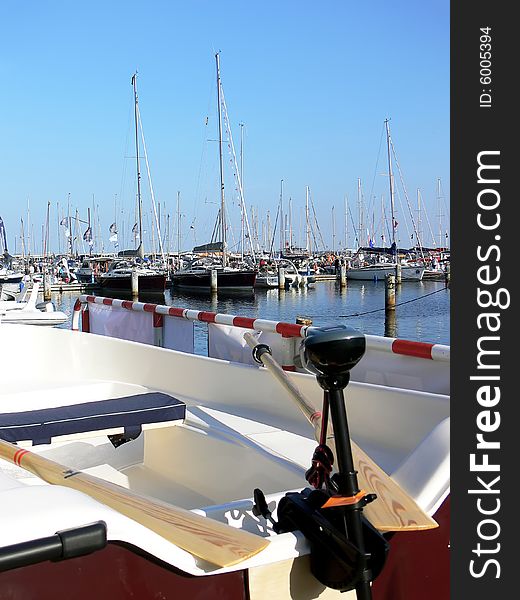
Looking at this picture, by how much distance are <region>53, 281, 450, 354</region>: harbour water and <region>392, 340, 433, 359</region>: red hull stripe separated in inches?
732

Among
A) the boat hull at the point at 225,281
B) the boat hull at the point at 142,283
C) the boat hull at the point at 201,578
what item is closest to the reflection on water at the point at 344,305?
the boat hull at the point at 142,283

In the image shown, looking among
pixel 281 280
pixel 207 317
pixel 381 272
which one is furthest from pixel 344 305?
pixel 207 317

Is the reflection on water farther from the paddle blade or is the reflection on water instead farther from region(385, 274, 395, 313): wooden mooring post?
the paddle blade

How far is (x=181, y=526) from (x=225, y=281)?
150ft

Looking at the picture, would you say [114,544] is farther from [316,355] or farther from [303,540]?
[316,355]

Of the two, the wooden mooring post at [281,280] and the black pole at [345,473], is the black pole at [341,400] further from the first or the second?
the wooden mooring post at [281,280]

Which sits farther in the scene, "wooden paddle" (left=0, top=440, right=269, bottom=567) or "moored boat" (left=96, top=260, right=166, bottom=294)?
"moored boat" (left=96, top=260, right=166, bottom=294)

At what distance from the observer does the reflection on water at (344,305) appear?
30.1 metres

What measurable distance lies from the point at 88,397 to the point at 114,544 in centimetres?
370

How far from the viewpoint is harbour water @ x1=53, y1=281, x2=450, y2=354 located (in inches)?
1170

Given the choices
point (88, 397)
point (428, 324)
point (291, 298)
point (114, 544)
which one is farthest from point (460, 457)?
point (291, 298)

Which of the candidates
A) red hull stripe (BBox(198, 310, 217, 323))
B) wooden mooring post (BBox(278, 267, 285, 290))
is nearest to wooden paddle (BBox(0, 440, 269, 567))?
red hull stripe (BBox(198, 310, 217, 323))

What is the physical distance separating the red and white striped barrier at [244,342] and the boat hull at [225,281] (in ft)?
128

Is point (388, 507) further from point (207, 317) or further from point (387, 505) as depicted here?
point (207, 317)
